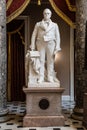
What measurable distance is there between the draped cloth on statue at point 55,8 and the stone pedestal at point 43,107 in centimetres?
191

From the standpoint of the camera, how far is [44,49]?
6266mm

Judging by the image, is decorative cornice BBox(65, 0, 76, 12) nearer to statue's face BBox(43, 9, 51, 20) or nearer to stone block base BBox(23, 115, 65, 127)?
statue's face BBox(43, 9, 51, 20)

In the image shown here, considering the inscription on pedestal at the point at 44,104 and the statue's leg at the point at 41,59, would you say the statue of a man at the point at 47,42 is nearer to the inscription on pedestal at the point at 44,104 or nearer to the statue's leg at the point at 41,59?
the statue's leg at the point at 41,59

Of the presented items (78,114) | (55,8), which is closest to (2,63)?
(55,8)

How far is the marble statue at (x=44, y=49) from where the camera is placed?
6141 mm

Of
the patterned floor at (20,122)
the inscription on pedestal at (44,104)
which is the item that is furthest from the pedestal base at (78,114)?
the inscription on pedestal at (44,104)

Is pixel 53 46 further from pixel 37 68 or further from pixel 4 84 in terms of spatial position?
pixel 4 84

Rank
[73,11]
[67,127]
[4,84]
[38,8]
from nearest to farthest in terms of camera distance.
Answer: [67,127] < [4,84] < [73,11] < [38,8]

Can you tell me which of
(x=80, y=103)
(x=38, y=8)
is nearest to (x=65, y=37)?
A: (x=38, y=8)

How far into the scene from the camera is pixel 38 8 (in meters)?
9.53

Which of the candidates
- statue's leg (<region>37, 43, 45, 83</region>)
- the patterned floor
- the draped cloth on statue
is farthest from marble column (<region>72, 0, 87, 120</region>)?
statue's leg (<region>37, 43, 45, 83</region>)

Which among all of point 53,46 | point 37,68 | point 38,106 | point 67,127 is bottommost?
point 67,127

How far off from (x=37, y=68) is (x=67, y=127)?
48.7 inches

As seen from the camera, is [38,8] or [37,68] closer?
[37,68]
